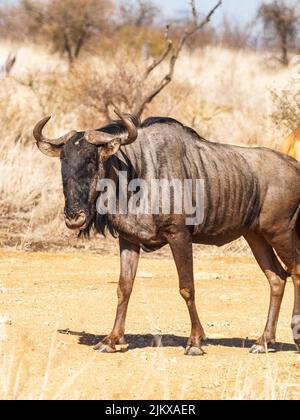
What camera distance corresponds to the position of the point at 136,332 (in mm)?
8328

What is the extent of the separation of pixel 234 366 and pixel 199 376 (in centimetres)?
40

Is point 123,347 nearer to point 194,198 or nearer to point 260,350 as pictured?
point 260,350

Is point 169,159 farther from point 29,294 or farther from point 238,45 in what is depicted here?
point 238,45

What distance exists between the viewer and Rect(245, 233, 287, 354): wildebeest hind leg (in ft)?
26.5

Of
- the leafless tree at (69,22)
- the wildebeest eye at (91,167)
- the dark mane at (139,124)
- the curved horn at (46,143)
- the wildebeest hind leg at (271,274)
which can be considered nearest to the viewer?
the wildebeest eye at (91,167)

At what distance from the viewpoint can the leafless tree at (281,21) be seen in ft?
127

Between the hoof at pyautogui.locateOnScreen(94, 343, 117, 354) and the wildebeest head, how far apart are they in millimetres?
865

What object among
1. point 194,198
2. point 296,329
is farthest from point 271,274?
point 194,198

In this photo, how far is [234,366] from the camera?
23.0 feet

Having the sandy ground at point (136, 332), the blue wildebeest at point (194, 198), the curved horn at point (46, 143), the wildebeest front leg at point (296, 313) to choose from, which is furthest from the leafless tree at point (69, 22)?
the curved horn at point (46, 143)

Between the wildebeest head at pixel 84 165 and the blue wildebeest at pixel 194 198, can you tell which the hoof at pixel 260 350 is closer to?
the blue wildebeest at pixel 194 198

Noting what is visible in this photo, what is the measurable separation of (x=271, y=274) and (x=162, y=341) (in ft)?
3.36
